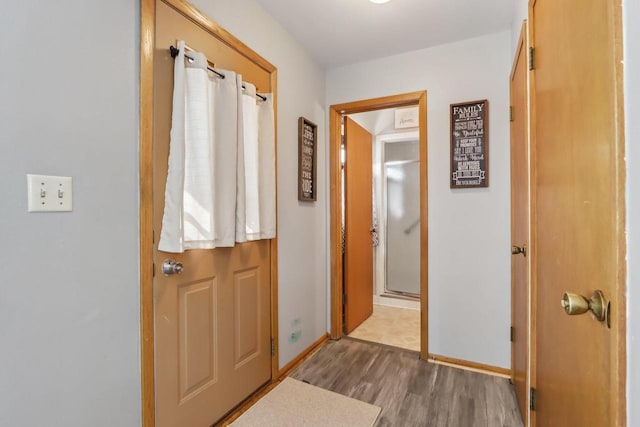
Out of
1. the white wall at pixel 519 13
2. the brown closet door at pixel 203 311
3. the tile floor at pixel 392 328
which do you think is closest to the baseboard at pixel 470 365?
the tile floor at pixel 392 328

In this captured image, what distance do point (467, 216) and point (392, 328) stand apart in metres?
1.42

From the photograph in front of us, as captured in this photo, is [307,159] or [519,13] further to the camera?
[307,159]

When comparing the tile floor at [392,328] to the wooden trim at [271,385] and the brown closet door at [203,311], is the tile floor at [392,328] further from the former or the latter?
the brown closet door at [203,311]

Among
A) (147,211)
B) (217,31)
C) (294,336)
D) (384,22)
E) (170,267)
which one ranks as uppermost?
(384,22)

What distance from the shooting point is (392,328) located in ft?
10.1

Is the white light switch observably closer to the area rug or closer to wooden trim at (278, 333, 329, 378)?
the area rug

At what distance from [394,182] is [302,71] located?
2176 millimetres

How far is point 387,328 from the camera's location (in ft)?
10.1

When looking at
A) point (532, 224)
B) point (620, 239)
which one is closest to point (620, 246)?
point (620, 239)

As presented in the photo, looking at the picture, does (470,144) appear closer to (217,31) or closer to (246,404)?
(217,31)

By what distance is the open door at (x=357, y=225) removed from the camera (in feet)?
9.61

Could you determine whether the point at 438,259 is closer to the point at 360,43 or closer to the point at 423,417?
the point at 423,417

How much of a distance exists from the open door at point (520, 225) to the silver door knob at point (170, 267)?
5.40ft

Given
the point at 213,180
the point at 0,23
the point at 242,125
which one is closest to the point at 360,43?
the point at 242,125
